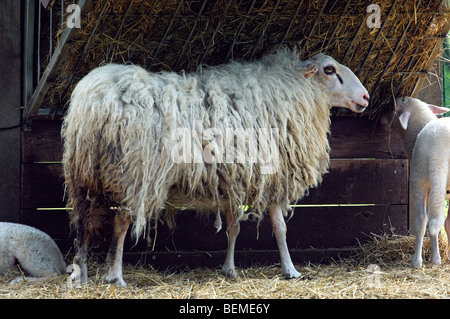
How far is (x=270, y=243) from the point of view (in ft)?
19.7

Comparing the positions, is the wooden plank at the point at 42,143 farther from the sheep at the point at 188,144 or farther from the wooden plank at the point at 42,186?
the sheep at the point at 188,144

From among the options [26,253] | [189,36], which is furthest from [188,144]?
[26,253]

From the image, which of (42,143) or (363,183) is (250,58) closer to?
(363,183)

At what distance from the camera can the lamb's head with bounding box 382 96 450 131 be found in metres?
5.90

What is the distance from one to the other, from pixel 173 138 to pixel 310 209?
2015 millimetres

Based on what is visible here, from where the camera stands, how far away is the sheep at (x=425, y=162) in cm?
529

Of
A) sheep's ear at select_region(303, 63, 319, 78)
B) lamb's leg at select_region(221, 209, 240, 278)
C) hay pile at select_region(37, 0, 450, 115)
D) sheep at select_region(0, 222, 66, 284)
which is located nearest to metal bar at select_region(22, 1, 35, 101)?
hay pile at select_region(37, 0, 450, 115)

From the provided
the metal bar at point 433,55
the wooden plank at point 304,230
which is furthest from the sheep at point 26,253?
the metal bar at point 433,55

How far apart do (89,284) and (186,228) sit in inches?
Result: 55.4

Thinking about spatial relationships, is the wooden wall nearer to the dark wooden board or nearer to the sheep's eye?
the dark wooden board

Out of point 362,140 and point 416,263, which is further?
point 362,140

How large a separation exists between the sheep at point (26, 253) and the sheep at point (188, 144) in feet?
1.05

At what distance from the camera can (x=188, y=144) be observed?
456 centimetres

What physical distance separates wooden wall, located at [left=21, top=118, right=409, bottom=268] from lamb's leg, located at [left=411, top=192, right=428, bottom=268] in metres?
0.71
